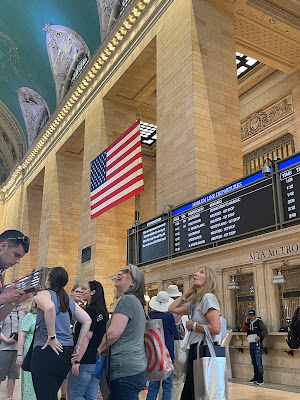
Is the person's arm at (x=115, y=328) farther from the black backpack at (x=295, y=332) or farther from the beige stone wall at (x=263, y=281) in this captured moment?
the beige stone wall at (x=263, y=281)

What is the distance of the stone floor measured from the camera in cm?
466

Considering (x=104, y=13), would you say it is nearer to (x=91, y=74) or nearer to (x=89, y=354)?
(x=91, y=74)

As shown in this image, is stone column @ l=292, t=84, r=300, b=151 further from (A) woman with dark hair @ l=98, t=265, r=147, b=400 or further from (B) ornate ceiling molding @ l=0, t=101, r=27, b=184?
(B) ornate ceiling molding @ l=0, t=101, r=27, b=184

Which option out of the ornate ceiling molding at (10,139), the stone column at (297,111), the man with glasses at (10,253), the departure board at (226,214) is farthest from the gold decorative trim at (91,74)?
the man with glasses at (10,253)

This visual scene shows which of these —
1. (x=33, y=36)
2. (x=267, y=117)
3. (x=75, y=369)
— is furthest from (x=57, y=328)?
(x=33, y=36)

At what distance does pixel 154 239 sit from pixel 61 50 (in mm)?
12423

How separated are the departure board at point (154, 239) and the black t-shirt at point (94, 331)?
5.21 m

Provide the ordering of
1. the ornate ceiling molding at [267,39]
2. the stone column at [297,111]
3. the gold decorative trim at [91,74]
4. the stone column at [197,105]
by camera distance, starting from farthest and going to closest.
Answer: the stone column at [297,111]
the gold decorative trim at [91,74]
the ornate ceiling molding at [267,39]
the stone column at [197,105]

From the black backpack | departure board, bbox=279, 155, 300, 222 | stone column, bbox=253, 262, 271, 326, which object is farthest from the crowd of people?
departure board, bbox=279, 155, 300, 222

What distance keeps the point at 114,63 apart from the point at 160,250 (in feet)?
26.9

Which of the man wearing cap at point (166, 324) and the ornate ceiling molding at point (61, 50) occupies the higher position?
the ornate ceiling molding at point (61, 50)

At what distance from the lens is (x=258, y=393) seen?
16.3ft

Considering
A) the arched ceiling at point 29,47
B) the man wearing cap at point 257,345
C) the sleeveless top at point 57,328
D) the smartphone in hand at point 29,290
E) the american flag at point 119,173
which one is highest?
the arched ceiling at point 29,47

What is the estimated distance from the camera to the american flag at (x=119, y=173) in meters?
9.55
